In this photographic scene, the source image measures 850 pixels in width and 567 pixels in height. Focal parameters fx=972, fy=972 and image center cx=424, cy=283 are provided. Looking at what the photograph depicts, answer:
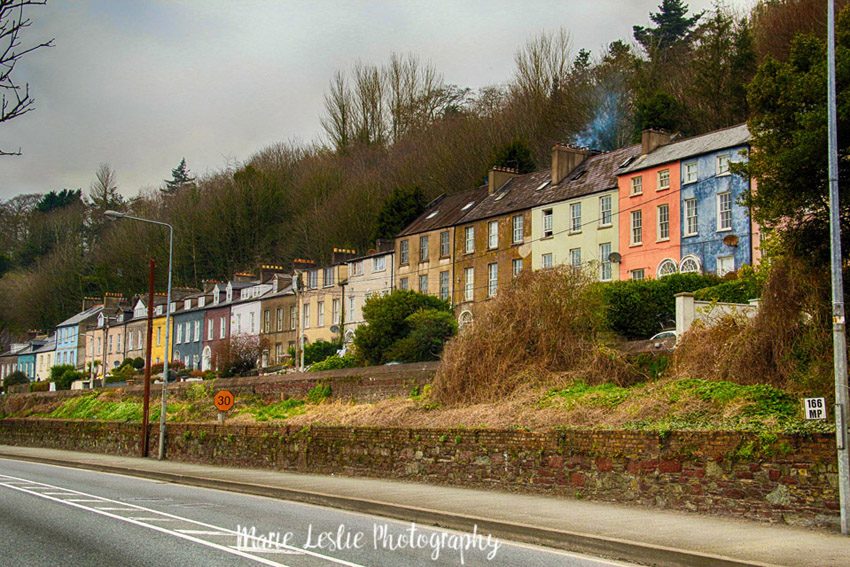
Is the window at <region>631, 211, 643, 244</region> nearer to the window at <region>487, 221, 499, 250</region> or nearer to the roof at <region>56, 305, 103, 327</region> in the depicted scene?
the window at <region>487, 221, 499, 250</region>

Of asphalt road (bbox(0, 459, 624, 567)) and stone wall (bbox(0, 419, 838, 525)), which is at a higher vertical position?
stone wall (bbox(0, 419, 838, 525))

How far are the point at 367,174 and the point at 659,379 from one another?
5904 cm

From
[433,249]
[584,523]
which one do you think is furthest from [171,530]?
[433,249]

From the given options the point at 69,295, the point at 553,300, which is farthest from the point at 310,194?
the point at 553,300

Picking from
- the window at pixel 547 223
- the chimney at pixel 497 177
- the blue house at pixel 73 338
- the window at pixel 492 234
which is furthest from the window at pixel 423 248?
the blue house at pixel 73 338

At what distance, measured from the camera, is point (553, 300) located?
24906 mm

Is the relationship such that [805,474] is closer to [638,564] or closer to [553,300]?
[638,564]

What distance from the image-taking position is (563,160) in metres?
51.3

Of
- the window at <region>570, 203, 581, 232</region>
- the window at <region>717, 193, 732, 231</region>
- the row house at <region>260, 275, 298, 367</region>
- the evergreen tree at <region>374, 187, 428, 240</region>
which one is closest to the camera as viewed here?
the window at <region>717, 193, 732, 231</region>

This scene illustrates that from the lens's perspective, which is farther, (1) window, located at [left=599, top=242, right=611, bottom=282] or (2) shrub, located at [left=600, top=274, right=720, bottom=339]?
(1) window, located at [left=599, top=242, right=611, bottom=282]

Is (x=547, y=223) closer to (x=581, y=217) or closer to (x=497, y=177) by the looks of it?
(x=581, y=217)

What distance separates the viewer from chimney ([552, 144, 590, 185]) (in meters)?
50.9

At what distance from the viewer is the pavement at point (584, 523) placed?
1121 centimetres

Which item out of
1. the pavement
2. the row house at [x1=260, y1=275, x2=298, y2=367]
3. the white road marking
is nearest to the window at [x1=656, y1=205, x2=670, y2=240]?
the pavement
